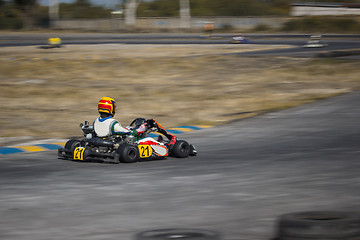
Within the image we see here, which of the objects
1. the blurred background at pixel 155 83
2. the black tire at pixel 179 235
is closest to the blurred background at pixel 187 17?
the blurred background at pixel 155 83

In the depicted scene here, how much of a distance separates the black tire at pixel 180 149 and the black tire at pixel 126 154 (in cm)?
86

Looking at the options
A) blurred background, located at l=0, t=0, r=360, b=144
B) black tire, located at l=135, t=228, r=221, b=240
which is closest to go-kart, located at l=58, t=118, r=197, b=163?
blurred background, located at l=0, t=0, r=360, b=144

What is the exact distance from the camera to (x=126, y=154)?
35.0 ft

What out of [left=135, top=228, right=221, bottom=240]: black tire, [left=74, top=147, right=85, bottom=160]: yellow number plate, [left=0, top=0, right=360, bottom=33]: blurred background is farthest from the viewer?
[left=0, top=0, right=360, bottom=33]: blurred background

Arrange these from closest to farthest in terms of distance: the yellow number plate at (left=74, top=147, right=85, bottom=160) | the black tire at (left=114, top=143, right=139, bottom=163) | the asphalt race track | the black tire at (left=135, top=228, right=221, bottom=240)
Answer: the black tire at (left=135, top=228, right=221, bottom=240)
the asphalt race track
the black tire at (left=114, top=143, right=139, bottom=163)
the yellow number plate at (left=74, top=147, right=85, bottom=160)

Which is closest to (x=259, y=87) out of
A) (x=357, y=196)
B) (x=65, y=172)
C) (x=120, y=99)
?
(x=120, y=99)

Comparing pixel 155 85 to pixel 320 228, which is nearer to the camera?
pixel 320 228

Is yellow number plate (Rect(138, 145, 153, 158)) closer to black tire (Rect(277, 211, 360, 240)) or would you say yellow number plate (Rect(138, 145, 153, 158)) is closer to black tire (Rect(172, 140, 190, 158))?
black tire (Rect(172, 140, 190, 158))

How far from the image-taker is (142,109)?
19.4 metres

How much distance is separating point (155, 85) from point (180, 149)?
13367mm

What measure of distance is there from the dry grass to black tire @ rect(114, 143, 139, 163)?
4.70 meters

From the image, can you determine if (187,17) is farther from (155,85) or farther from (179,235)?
(179,235)

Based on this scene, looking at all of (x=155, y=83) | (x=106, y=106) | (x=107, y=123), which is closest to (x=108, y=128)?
(x=107, y=123)

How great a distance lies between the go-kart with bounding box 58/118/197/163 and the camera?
423 inches
